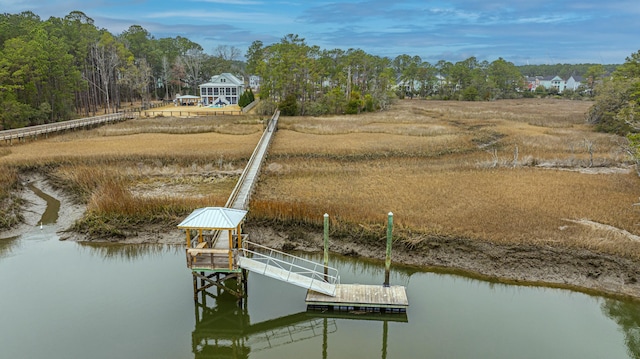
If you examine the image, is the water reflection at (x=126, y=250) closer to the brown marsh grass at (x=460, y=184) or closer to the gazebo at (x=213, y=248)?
the brown marsh grass at (x=460, y=184)

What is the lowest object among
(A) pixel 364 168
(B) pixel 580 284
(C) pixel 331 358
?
(C) pixel 331 358

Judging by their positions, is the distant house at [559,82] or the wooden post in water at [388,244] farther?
the distant house at [559,82]

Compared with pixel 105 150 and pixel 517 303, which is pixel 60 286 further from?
pixel 105 150

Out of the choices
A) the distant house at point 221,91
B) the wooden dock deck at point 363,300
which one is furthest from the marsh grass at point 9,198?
the distant house at point 221,91

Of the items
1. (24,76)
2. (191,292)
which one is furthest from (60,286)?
(24,76)

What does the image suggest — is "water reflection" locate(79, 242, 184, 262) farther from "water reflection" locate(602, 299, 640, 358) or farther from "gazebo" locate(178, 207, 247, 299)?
"water reflection" locate(602, 299, 640, 358)

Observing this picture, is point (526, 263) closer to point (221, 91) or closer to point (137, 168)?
point (137, 168)

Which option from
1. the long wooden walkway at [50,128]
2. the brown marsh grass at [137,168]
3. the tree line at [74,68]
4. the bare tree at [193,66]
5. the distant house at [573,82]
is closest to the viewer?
the brown marsh grass at [137,168]
